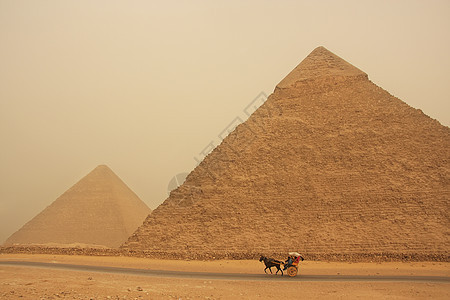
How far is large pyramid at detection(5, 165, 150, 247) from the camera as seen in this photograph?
37.2 metres

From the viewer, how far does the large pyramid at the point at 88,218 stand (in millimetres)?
37188

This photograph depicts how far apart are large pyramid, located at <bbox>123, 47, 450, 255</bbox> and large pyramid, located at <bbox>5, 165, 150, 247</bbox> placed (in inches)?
502

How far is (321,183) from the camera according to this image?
22.9 meters

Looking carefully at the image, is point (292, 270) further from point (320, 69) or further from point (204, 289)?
point (320, 69)

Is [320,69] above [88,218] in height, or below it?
above

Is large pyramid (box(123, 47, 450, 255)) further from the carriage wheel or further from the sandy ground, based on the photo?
the carriage wheel

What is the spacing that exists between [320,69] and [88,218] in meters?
20.9

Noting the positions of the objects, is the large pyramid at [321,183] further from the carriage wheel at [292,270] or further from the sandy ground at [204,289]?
the carriage wheel at [292,270]

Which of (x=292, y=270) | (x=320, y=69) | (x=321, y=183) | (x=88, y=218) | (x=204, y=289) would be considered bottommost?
(x=204, y=289)

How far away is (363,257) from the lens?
19656 mm

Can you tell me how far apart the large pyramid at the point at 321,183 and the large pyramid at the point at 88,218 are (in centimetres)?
1275

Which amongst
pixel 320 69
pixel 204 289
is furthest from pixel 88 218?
pixel 204 289

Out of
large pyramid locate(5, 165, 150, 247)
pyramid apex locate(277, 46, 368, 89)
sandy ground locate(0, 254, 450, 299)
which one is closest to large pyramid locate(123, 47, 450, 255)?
pyramid apex locate(277, 46, 368, 89)

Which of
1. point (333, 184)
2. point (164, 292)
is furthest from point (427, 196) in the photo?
point (164, 292)
